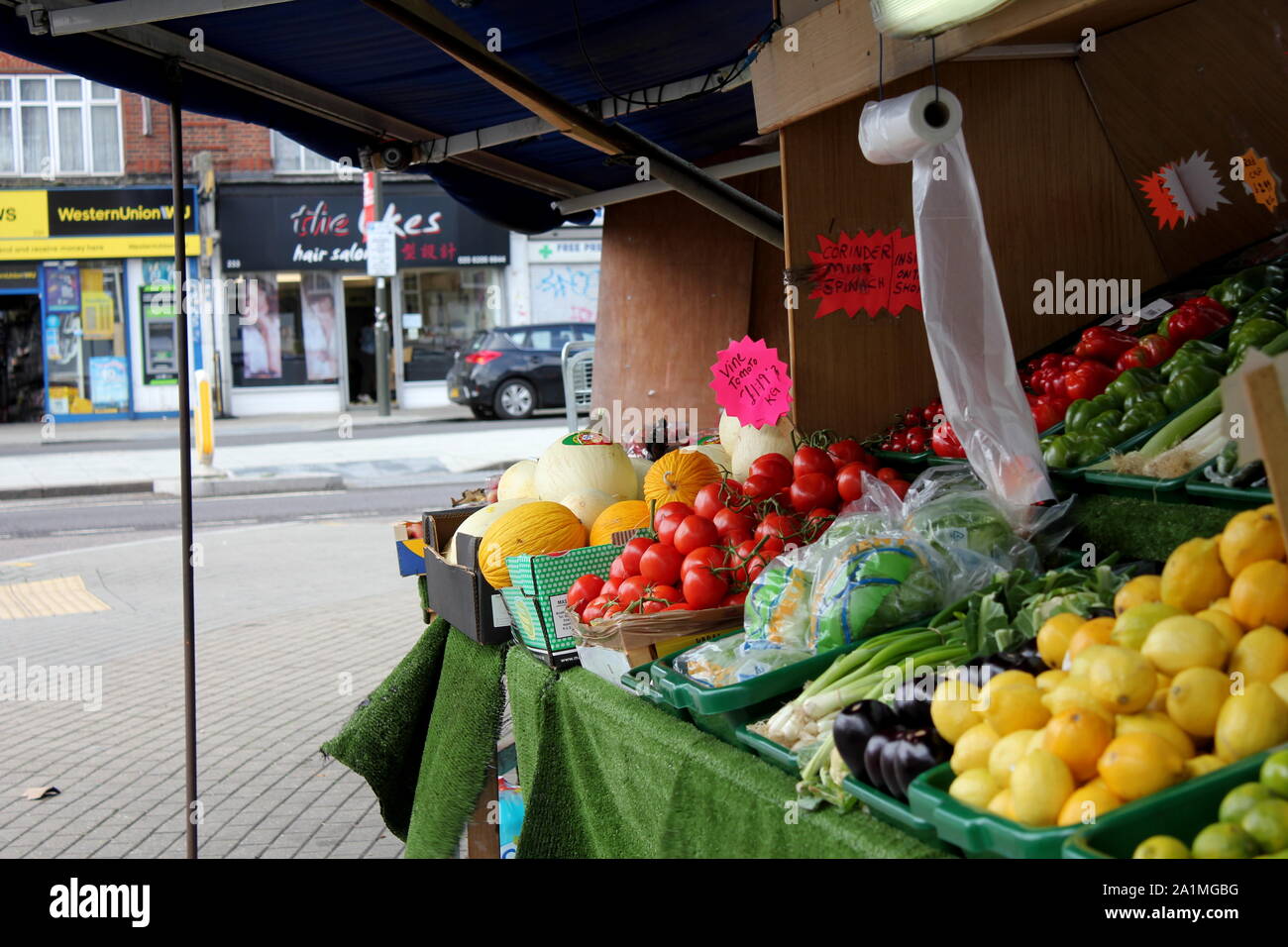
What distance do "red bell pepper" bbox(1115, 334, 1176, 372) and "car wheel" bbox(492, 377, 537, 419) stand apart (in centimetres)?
Result: 1718

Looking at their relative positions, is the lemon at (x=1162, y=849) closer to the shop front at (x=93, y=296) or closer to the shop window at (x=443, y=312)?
the shop front at (x=93, y=296)

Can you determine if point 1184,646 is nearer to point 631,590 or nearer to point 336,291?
point 631,590

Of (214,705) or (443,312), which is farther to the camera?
(443,312)

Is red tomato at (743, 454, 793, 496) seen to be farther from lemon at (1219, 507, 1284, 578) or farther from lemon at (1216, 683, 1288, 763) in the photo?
lemon at (1216, 683, 1288, 763)

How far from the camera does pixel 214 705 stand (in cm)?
607

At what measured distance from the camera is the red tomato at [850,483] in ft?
10.1

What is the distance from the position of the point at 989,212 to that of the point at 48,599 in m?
7.48

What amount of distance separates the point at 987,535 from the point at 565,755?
1110 mm

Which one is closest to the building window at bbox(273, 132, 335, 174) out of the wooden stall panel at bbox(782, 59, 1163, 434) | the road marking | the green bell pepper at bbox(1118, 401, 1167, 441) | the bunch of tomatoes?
the road marking

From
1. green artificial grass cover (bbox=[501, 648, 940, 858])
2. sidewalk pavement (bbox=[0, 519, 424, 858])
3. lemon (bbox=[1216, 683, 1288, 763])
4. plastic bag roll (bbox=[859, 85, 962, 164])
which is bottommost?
sidewalk pavement (bbox=[0, 519, 424, 858])

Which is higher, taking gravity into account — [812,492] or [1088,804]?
[812,492]

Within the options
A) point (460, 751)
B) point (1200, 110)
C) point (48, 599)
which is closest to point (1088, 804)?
point (460, 751)

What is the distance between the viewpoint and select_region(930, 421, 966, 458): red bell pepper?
124 inches

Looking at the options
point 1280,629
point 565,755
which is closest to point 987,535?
point 1280,629
